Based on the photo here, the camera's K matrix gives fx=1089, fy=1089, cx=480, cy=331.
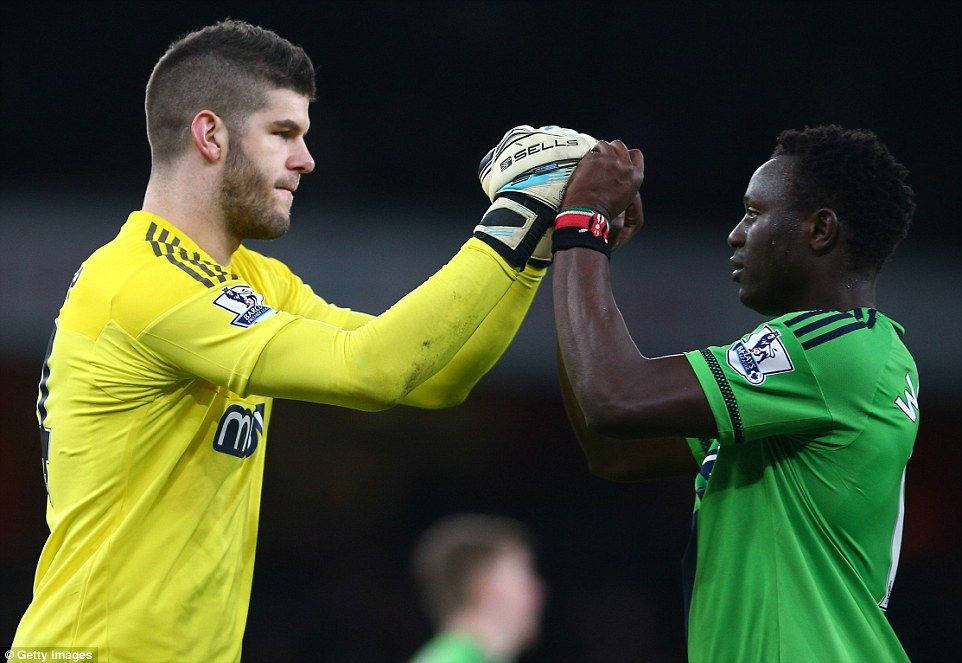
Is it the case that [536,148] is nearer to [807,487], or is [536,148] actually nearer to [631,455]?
[631,455]

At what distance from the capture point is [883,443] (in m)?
2.68

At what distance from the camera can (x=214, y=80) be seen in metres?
3.08

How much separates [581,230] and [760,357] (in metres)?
0.56

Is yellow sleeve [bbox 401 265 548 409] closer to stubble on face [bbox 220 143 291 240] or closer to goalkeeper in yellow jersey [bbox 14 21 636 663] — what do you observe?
goalkeeper in yellow jersey [bbox 14 21 636 663]

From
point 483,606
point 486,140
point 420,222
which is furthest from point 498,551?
point 486,140

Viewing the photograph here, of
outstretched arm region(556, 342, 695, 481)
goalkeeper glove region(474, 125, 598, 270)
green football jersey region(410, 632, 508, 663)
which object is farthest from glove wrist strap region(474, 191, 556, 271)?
green football jersey region(410, 632, 508, 663)

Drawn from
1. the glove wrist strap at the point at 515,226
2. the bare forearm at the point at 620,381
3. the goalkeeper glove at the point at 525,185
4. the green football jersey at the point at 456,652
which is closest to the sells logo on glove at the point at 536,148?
the goalkeeper glove at the point at 525,185

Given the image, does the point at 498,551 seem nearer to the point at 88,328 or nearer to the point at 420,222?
the point at 88,328

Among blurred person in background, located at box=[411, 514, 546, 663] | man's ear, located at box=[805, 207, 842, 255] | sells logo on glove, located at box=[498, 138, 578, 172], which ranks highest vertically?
sells logo on glove, located at box=[498, 138, 578, 172]

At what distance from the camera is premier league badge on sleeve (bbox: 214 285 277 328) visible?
8.89 feet

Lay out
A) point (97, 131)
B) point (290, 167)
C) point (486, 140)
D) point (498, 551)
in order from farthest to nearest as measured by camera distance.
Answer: point (486, 140), point (97, 131), point (498, 551), point (290, 167)

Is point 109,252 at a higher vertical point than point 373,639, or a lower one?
higher

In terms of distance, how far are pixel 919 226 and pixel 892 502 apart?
7612mm

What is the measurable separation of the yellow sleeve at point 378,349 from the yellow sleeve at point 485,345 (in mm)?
521
